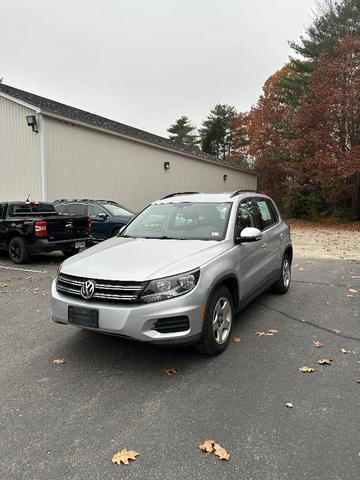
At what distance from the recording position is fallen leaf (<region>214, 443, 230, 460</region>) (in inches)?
97.4

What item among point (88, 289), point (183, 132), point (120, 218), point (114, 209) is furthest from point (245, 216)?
point (183, 132)

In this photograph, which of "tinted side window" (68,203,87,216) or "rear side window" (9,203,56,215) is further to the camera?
"tinted side window" (68,203,87,216)

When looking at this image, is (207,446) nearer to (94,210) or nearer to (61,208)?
(94,210)

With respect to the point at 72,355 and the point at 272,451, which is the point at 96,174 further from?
the point at 272,451

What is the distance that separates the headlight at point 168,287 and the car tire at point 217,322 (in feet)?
1.02

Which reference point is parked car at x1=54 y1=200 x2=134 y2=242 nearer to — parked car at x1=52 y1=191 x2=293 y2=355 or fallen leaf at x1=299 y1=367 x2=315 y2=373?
parked car at x1=52 y1=191 x2=293 y2=355

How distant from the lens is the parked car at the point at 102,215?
38.7 feet

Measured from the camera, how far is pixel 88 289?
361 cm

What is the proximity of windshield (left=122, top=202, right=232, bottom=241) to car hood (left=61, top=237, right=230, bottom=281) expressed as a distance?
24 centimetres

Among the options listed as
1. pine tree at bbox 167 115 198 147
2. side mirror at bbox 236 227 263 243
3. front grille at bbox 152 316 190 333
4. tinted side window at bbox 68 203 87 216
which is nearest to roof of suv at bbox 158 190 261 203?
side mirror at bbox 236 227 263 243

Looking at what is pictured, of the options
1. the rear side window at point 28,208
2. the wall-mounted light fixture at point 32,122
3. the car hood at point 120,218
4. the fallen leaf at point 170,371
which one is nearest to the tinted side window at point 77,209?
the car hood at point 120,218

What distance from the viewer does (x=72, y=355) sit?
13.3 ft

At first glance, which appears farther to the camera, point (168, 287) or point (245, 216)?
point (245, 216)

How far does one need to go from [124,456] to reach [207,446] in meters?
0.54
